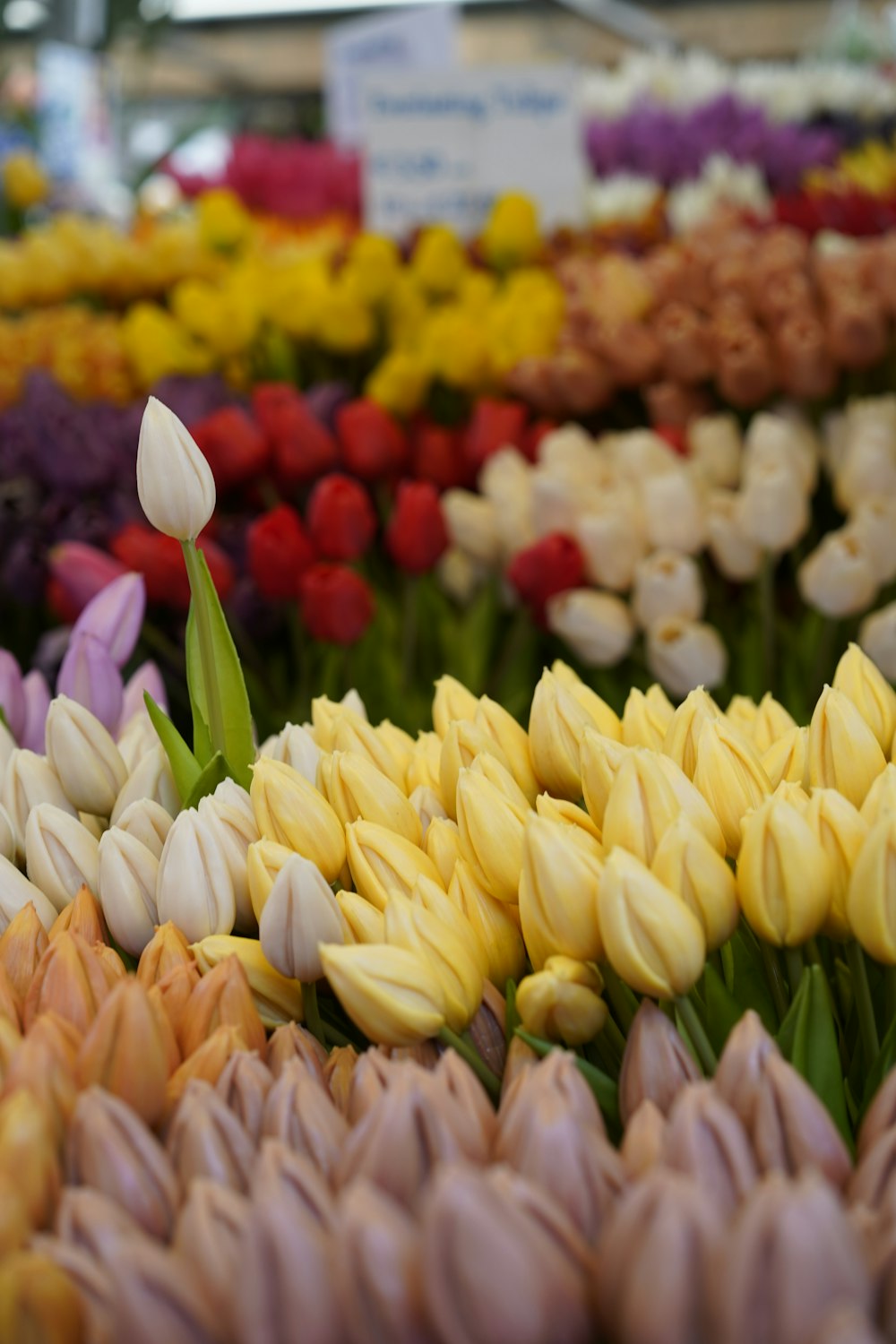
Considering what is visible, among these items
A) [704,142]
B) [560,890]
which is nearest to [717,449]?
[560,890]

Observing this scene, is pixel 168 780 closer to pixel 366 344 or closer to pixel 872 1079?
pixel 872 1079

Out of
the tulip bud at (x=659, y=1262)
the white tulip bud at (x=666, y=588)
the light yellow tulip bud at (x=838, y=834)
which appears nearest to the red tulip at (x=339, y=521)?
the white tulip bud at (x=666, y=588)

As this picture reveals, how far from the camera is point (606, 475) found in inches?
51.1

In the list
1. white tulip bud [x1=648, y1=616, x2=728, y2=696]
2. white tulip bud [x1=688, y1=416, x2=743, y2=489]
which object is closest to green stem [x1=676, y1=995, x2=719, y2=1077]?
white tulip bud [x1=648, y1=616, x2=728, y2=696]

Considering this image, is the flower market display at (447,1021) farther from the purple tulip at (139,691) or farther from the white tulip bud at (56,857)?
the purple tulip at (139,691)

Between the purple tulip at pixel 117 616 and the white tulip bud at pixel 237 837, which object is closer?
the white tulip bud at pixel 237 837

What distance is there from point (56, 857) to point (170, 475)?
188mm

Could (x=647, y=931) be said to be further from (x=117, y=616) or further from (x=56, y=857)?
(x=117, y=616)

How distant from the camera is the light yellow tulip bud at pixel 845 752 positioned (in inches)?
23.1

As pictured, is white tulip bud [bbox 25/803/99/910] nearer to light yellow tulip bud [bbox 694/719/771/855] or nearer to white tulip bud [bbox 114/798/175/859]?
white tulip bud [bbox 114/798/175/859]

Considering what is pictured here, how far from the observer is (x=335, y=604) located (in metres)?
1.12

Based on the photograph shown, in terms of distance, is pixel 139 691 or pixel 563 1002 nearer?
pixel 563 1002

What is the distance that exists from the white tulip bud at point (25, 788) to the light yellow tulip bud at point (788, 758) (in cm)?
35

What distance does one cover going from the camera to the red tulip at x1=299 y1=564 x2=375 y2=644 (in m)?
1.11
